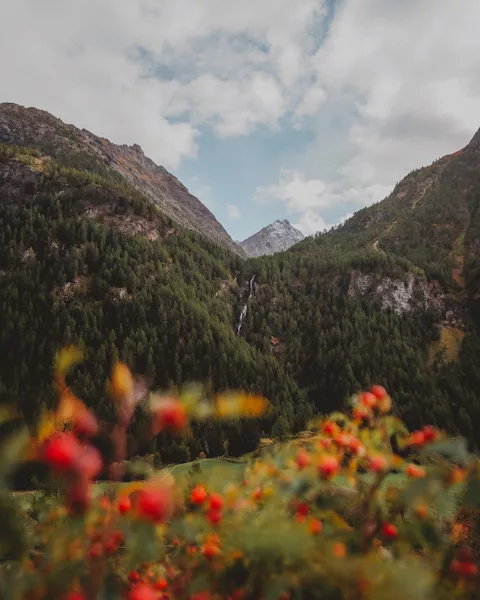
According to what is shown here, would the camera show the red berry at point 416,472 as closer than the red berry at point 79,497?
No

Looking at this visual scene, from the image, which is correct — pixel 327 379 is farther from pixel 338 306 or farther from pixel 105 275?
pixel 105 275

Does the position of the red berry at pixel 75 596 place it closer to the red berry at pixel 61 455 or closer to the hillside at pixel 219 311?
the red berry at pixel 61 455

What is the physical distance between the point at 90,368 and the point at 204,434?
2322cm

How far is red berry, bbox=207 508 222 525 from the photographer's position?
2.21 m

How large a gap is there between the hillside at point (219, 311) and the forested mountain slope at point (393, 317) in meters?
0.34

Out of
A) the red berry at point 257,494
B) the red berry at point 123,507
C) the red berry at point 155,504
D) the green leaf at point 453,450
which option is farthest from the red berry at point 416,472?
the red berry at point 123,507

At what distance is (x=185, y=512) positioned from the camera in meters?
2.38

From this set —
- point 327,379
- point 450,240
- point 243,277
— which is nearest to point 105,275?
point 243,277

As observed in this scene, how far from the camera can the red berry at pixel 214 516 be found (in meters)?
2.21

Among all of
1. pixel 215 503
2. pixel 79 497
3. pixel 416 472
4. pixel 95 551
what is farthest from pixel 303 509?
pixel 79 497

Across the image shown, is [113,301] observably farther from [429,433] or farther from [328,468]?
[429,433]

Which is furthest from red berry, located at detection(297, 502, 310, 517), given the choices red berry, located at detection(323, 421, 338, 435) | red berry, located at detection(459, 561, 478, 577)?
red berry, located at detection(459, 561, 478, 577)

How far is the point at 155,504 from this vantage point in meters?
1.55

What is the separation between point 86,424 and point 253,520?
105 centimetres
